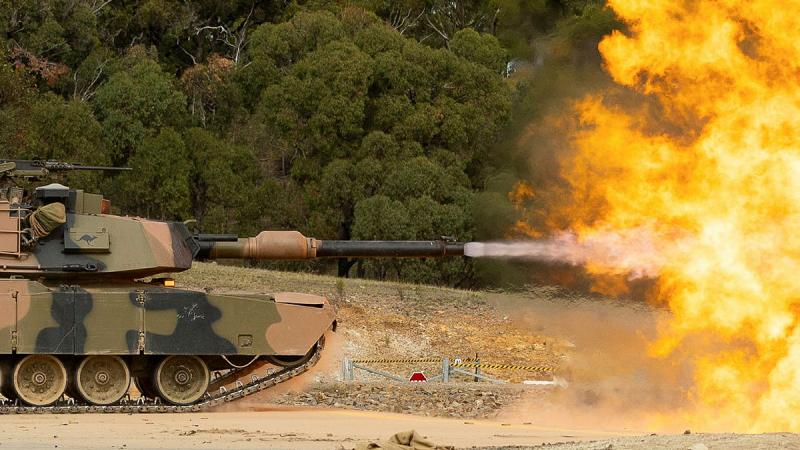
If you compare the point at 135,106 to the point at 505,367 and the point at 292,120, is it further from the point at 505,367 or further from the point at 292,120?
the point at 505,367

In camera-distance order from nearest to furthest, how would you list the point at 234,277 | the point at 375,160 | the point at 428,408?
the point at 428,408 → the point at 234,277 → the point at 375,160

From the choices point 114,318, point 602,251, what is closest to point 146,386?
point 114,318

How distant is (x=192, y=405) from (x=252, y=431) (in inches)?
143

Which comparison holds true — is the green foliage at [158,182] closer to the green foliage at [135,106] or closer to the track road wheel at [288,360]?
the green foliage at [135,106]

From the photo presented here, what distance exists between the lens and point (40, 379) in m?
27.2

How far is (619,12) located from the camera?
27703 millimetres

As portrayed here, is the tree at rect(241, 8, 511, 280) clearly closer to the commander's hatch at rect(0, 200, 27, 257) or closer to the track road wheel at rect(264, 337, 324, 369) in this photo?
the track road wheel at rect(264, 337, 324, 369)

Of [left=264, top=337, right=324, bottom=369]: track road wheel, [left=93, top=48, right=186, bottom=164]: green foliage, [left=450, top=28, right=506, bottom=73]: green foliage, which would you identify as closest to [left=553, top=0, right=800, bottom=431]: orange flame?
[left=264, top=337, right=324, bottom=369]: track road wheel

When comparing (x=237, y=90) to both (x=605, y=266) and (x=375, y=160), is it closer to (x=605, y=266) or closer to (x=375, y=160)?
(x=375, y=160)

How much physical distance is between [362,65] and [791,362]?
116ft

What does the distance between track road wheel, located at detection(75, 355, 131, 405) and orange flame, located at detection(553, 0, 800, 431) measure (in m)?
8.19

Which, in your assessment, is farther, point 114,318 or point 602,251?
point 602,251

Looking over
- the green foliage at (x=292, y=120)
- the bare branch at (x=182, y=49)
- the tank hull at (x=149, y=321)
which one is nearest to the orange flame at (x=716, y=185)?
the tank hull at (x=149, y=321)

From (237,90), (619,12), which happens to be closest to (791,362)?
(619,12)
